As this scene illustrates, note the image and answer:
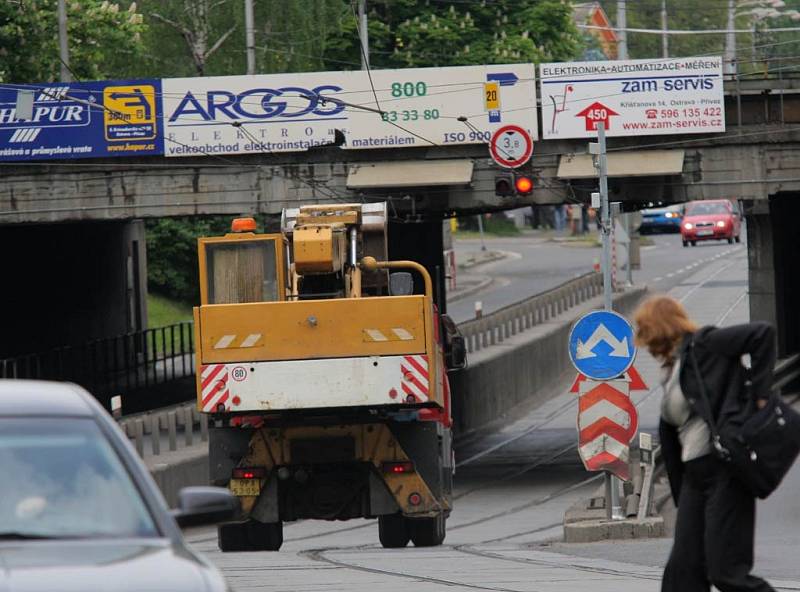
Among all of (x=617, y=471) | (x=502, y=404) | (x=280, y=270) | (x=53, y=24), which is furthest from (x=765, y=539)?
(x=53, y=24)

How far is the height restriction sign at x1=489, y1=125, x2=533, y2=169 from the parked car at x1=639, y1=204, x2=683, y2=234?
2154 inches

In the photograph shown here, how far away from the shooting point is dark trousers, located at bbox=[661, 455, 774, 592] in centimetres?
779

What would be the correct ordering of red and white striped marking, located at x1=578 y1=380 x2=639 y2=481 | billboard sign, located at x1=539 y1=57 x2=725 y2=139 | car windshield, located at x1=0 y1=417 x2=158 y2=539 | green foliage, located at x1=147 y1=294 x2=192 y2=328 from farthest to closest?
green foliage, located at x1=147 y1=294 x2=192 y2=328 < billboard sign, located at x1=539 y1=57 x2=725 y2=139 < red and white striped marking, located at x1=578 y1=380 x2=639 y2=481 < car windshield, located at x1=0 y1=417 x2=158 y2=539

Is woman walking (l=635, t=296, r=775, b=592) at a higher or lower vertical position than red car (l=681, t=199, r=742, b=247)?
higher

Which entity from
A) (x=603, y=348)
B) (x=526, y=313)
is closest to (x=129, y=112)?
(x=603, y=348)

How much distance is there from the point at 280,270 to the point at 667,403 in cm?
1092

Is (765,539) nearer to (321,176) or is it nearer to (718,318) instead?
(321,176)

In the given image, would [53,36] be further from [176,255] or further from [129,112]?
[176,255]

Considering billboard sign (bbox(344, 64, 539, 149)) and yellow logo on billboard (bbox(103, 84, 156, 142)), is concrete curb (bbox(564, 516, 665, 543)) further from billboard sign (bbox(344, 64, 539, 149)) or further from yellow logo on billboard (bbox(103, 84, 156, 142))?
yellow logo on billboard (bbox(103, 84, 156, 142))

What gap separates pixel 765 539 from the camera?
19.5 m

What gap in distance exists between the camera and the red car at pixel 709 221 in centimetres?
7575

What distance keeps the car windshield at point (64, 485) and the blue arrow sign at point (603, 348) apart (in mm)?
12782

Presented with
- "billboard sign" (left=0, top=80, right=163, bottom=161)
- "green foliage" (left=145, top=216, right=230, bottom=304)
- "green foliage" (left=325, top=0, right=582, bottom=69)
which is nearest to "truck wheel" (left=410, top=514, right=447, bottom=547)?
"billboard sign" (left=0, top=80, right=163, bottom=161)

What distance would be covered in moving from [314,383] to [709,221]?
60441 millimetres
